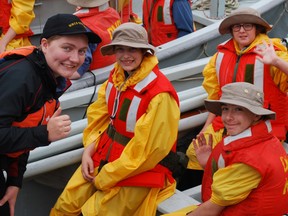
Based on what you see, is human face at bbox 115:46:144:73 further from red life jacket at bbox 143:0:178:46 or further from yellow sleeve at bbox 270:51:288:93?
red life jacket at bbox 143:0:178:46

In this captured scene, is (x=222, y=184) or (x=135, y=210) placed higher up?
(x=222, y=184)

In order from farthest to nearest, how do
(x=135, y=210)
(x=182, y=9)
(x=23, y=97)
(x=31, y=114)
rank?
1. (x=182, y=9)
2. (x=135, y=210)
3. (x=31, y=114)
4. (x=23, y=97)

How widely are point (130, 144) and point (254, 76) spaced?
1.03 metres

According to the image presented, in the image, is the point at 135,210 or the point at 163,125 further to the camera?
the point at 135,210

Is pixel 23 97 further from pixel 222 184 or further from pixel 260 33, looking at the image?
pixel 260 33

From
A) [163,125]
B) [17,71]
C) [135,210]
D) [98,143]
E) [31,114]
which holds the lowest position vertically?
[135,210]

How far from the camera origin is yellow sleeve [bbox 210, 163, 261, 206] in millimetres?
2707

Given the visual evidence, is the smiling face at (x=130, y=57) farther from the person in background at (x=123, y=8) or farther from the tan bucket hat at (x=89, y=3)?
the person in background at (x=123, y=8)

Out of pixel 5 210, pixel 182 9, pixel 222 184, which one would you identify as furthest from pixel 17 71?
pixel 182 9

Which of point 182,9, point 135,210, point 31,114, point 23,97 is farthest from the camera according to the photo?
point 182,9

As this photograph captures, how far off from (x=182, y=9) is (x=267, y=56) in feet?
6.35

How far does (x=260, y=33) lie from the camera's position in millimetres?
3793

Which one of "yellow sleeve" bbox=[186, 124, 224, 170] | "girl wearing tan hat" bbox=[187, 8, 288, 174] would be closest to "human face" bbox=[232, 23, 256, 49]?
"girl wearing tan hat" bbox=[187, 8, 288, 174]

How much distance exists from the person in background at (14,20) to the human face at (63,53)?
7.39 feet
